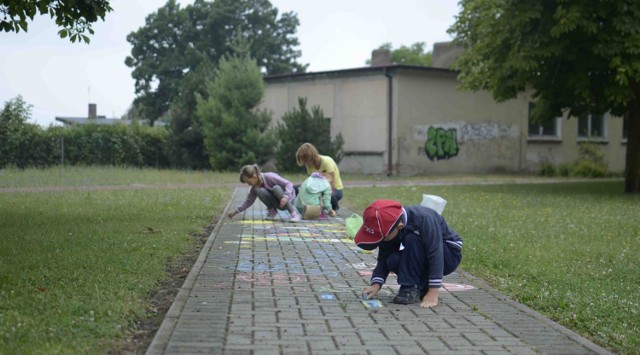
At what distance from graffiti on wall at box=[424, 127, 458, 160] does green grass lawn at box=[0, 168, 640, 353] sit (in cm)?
1560

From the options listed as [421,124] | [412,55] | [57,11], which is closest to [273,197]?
[57,11]

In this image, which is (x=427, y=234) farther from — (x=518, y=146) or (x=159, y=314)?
(x=518, y=146)

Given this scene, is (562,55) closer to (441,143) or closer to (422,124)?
(422,124)

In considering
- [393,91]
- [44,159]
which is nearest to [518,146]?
[393,91]

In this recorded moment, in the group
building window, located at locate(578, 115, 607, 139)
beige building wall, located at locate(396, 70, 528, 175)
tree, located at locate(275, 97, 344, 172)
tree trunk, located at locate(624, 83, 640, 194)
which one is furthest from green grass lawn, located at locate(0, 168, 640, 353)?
building window, located at locate(578, 115, 607, 139)

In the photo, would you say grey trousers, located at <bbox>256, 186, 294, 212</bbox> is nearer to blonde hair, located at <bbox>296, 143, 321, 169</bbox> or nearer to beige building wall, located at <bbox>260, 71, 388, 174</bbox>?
blonde hair, located at <bbox>296, 143, 321, 169</bbox>

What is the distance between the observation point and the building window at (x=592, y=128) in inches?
1563

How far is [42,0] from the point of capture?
34.9 ft

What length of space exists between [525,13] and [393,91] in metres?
13.7

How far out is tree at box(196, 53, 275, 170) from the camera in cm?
3375

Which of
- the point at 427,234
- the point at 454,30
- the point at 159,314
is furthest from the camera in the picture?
the point at 454,30

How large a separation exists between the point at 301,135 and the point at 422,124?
6.00 metres

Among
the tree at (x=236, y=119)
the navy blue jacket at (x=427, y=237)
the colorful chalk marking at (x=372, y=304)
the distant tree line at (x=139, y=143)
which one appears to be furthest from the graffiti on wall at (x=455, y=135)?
the colorful chalk marking at (x=372, y=304)

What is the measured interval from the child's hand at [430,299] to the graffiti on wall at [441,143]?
92.6ft
